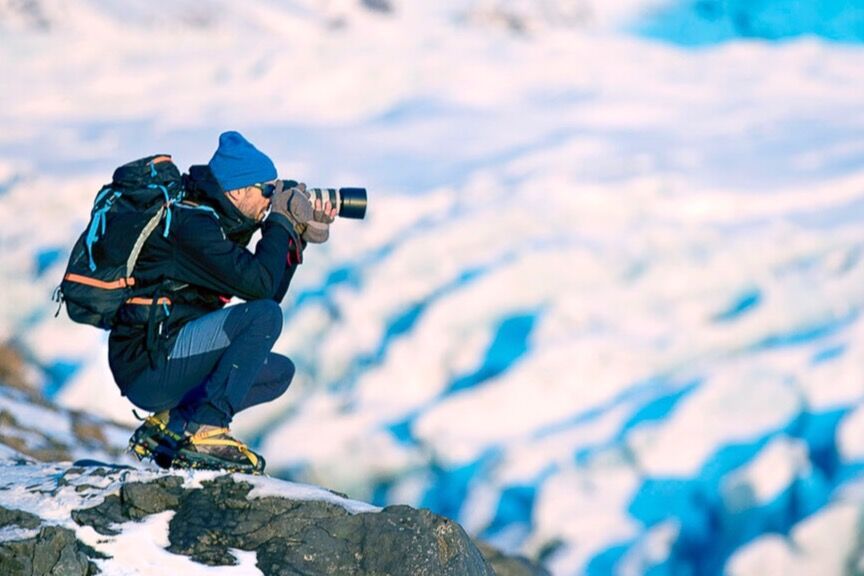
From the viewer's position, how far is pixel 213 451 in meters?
3.00

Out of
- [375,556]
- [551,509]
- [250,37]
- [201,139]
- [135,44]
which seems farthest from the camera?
[250,37]

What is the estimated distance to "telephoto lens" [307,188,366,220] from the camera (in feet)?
9.94

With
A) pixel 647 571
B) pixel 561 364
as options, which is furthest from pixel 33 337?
pixel 647 571

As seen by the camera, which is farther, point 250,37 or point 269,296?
point 250,37

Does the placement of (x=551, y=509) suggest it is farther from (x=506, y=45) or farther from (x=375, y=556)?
(x=506, y=45)

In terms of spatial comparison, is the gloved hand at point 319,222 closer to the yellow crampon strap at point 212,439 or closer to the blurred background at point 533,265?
the yellow crampon strap at point 212,439

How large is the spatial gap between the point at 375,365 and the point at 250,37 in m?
9.91

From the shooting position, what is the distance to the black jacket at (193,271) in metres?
2.78

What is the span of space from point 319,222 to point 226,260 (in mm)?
308

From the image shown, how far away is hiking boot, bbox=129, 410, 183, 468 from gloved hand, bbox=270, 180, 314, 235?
54 centimetres

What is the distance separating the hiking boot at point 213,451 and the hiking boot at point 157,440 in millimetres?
32

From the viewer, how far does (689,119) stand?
17219mm

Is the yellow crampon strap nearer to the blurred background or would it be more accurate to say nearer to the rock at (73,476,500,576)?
the rock at (73,476,500,576)

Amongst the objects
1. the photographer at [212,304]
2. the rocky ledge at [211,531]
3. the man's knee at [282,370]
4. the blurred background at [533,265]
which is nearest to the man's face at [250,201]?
the photographer at [212,304]
